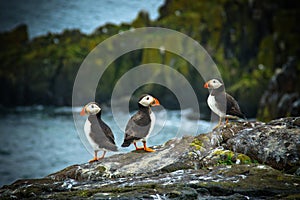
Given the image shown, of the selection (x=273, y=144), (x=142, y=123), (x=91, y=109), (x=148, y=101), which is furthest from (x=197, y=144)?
(x=91, y=109)

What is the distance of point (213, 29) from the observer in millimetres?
38219

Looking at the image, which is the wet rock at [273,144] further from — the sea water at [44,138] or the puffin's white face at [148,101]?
the sea water at [44,138]

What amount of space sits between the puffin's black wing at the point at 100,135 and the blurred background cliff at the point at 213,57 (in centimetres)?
1422

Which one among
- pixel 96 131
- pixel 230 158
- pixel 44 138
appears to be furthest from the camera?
pixel 44 138

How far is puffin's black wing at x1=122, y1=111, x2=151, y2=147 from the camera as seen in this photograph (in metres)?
7.60

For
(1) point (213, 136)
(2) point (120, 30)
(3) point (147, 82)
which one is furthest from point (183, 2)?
(1) point (213, 136)

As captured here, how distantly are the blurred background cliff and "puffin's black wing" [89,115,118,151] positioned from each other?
46.7 ft

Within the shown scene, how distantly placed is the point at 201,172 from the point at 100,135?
213 centimetres

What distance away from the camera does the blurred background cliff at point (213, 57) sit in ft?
101

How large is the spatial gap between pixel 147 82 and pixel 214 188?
29071 millimetres

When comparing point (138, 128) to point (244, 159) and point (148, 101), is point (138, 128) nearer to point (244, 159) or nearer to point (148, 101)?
point (148, 101)

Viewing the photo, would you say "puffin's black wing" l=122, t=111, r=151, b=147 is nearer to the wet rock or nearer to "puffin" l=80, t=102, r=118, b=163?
"puffin" l=80, t=102, r=118, b=163

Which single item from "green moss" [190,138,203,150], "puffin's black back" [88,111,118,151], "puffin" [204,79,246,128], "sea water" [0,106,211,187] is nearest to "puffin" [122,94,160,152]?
"puffin's black back" [88,111,118,151]

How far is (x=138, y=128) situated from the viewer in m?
7.61
